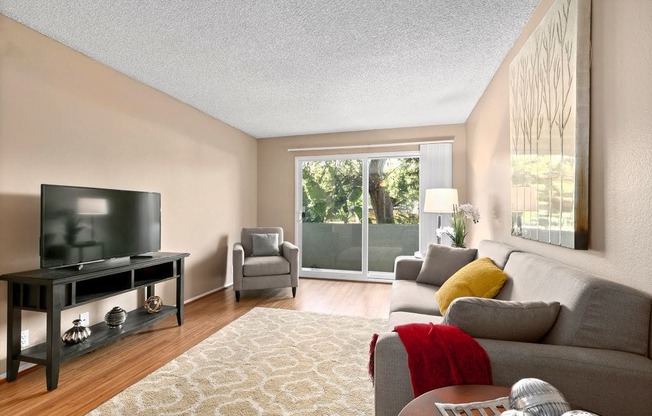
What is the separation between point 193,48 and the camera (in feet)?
8.48

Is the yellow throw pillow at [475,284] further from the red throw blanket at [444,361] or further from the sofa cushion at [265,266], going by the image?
the sofa cushion at [265,266]

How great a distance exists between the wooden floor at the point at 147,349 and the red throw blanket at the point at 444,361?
6.32 feet

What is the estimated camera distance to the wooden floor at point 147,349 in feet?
6.32

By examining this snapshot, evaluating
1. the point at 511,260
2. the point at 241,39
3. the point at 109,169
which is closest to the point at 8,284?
the point at 109,169

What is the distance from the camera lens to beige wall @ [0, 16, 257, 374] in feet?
7.25

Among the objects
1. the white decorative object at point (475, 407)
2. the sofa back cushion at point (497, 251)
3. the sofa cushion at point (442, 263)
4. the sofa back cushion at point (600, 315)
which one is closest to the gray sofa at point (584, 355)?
the sofa back cushion at point (600, 315)

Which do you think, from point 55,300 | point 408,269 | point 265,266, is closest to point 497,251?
point 408,269

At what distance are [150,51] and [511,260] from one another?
325 cm

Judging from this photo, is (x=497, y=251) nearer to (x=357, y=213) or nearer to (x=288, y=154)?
(x=357, y=213)

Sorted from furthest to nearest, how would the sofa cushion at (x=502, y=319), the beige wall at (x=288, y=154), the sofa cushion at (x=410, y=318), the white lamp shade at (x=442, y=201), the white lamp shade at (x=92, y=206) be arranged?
the beige wall at (x=288, y=154) → the white lamp shade at (x=442, y=201) → the white lamp shade at (x=92, y=206) → the sofa cushion at (x=410, y=318) → the sofa cushion at (x=502, y=319)

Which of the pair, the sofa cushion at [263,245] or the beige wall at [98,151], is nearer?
the beige wall at [98,151]

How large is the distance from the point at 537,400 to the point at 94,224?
2.96m

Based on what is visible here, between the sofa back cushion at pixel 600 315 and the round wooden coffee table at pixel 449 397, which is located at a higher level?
the sofa back cushion at pixel 600 315

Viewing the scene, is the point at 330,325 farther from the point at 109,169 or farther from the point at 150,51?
the point at 150,51
